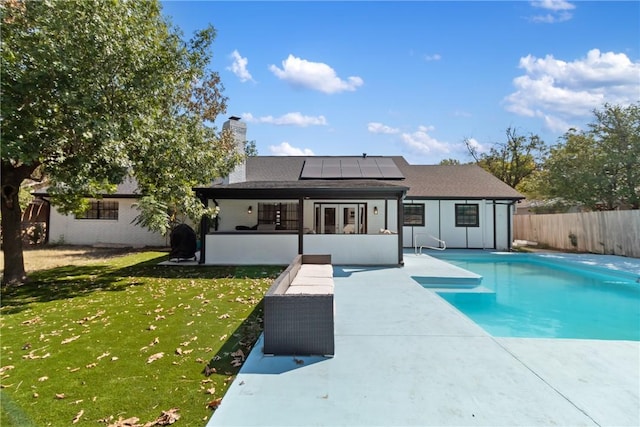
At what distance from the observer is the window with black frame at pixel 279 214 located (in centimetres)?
1670

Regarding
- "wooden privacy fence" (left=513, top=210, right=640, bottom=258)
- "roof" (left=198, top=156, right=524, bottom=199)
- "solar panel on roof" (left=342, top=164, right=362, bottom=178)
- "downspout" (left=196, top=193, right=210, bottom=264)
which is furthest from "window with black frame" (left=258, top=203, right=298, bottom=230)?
"wooden privacy fence" (left=513, top=210, right=640, bottom=258)

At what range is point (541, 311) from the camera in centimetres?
773

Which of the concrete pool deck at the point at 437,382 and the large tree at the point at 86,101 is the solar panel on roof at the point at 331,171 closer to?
the large tree at the point at 86,101

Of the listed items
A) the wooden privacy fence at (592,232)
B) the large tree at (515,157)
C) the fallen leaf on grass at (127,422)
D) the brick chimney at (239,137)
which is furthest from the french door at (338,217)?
the large tree at (515,157)

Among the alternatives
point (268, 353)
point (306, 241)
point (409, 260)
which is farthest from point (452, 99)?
point (268, 353)

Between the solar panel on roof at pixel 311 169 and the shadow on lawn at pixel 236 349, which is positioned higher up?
the solar panel on roof at pixel 311 169

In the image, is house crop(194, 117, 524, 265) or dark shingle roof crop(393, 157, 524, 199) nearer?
house crop(194, 117, 524, 265)

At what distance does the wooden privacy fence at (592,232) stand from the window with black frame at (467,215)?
482cm

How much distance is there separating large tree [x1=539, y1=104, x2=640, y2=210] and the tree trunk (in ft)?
79.0

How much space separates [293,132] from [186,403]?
59.2ft

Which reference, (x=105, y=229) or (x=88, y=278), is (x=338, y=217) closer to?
(x=88, y=278)

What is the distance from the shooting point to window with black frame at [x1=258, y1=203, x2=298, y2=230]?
16703 millimetres

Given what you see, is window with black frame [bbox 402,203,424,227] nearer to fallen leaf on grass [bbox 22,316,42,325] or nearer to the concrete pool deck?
the concrete pool deck

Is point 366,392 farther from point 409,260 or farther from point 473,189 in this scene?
point 473,189
